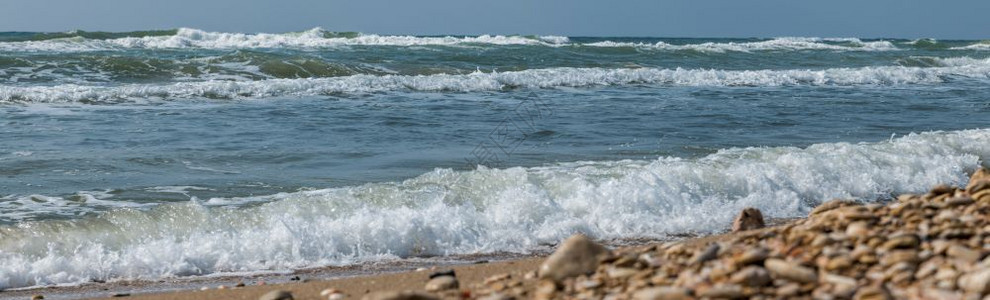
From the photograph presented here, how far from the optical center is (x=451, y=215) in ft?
22.2

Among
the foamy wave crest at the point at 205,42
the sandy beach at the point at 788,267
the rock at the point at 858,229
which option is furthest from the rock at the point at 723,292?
the foamy wave crest at the point at 205,42

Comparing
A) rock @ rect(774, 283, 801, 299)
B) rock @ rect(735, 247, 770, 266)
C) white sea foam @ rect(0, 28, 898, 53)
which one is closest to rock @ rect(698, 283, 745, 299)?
rock @ rect(774, 283, 801, 299)

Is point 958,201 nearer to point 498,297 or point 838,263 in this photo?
point 838,263

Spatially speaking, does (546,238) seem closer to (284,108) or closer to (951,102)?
(284,108)

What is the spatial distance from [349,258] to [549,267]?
2.27 meters

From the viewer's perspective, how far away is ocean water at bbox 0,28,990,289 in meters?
6.28

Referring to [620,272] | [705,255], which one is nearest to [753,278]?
[705,255]

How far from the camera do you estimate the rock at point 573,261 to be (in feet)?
13.3

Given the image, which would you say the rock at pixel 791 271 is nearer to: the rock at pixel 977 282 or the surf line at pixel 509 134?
the rock at pixel 977 282

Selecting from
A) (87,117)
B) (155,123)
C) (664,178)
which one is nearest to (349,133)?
(155,123)

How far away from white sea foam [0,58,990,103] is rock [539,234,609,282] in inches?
475

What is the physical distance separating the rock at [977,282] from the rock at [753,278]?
602 millimetres

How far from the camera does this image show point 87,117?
1261 centimetres

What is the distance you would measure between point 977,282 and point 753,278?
0.69m
